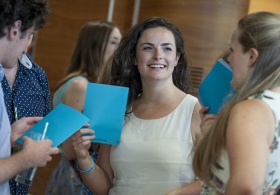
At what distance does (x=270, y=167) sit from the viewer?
1665 mm

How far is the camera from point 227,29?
476 centimetres

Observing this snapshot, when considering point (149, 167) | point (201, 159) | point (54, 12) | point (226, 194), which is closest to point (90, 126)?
point (149, 167)

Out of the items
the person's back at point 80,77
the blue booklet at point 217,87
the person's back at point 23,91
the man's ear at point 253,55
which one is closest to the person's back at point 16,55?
the person's back at point 23,91

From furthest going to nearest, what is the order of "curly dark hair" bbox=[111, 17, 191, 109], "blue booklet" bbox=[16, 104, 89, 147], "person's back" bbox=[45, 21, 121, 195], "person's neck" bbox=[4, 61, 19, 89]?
"person's back" bbox=[45, 21, 121, 195]
"curly dark hair" bbox=[111, 17, 191, 109]
"person's neck" bbox=[4, 61, 19, 89]
"blue booklet" bbox=[16, 104, 89, 147]

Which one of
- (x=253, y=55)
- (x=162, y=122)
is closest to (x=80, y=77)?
(x=162, y=122)

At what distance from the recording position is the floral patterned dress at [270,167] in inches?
63.8

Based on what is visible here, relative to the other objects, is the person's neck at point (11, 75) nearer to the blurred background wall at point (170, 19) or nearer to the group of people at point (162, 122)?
the group of people at point (162, 122)

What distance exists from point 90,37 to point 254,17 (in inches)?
82.5

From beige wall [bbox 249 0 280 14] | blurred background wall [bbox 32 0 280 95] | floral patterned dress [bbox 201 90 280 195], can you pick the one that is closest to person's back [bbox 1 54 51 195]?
floral patterned dress [bbox 201 90 280 195]

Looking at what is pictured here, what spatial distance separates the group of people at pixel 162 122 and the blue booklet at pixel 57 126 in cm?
5

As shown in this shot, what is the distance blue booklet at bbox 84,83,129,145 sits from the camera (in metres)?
2.29

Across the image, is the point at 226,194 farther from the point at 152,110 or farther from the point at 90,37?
the point at 90,37

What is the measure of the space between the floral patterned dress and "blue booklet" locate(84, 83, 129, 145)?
656mm

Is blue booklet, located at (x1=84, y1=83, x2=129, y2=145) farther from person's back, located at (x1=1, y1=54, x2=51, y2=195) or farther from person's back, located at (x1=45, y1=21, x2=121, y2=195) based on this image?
person's back, located at (x1=45, y1=21, x2=121, y2=195)
